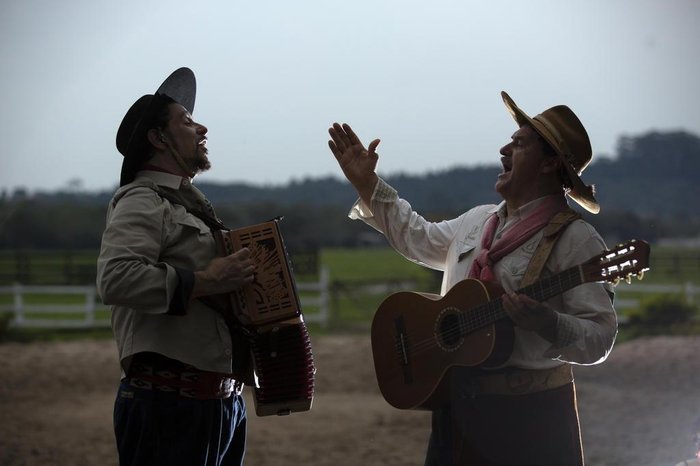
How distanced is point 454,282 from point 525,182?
1.34 ft

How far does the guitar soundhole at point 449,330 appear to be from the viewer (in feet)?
9.03

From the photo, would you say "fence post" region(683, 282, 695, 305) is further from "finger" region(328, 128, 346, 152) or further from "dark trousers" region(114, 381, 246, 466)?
"dark trousers" region(114, 381, 246, 466)

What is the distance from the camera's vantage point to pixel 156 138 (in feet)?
9.05

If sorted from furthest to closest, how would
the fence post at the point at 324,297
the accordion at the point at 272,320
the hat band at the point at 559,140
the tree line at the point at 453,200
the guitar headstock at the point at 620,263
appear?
1. the fence post at the point at 324,297
2. the tree line at the point at 453,200
3. the hat band at the point at 559,140
4. the accordion at the point at 272,320
5. the guitar headstock at the point at 620,263

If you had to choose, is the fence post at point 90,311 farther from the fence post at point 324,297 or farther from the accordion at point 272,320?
the accordion at point 272,320

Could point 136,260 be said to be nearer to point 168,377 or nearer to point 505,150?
point 168,377

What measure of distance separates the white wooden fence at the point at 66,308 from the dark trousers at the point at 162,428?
12.0 m

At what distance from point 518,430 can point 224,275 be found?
989mm

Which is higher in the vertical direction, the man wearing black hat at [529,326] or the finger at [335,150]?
the finger at [335,150]

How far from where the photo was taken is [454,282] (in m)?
2.96

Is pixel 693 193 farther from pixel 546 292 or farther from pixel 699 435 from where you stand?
pixel 546 292

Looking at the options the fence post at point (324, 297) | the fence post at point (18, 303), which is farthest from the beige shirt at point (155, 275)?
the fence post at point (18, 303)

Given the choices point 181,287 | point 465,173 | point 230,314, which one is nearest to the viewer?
point 181,287

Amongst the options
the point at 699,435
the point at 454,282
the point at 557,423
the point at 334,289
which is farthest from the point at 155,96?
the point at 334,289
